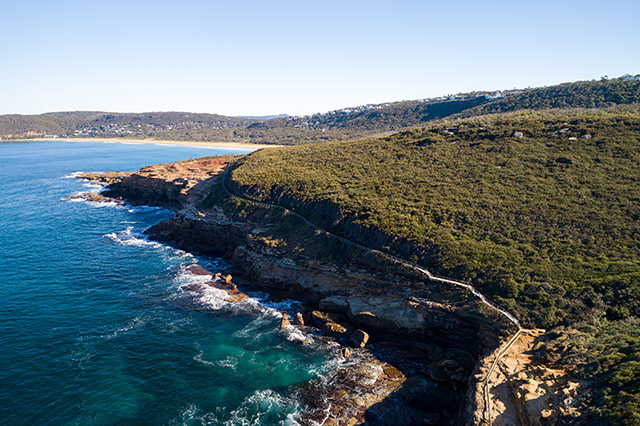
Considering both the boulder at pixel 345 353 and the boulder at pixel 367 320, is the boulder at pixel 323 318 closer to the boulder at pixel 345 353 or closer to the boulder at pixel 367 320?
the boulder at pixel 367 320

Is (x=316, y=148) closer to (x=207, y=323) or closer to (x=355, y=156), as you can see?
(x=355, y=156)

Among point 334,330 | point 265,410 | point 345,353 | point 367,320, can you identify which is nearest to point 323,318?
point 334,330

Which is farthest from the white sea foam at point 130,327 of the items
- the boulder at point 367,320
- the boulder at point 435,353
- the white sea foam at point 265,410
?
the boulder at point 435,353

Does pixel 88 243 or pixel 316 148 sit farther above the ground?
pixel 316 148

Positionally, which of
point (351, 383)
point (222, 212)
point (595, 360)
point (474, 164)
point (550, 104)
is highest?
point (550, 104)

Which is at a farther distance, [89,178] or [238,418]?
[89,178]

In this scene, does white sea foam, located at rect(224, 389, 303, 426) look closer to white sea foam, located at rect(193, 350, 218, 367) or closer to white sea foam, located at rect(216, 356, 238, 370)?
white sea foam, located at rect(216, 356, 238, 370)

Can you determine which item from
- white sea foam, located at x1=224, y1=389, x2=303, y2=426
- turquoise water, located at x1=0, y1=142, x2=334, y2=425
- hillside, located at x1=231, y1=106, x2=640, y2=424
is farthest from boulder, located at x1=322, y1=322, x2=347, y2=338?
hillside, located at x1=231, y1=106, x2=640, y2=424

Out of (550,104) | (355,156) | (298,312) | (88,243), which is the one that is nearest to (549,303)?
(298,312)
